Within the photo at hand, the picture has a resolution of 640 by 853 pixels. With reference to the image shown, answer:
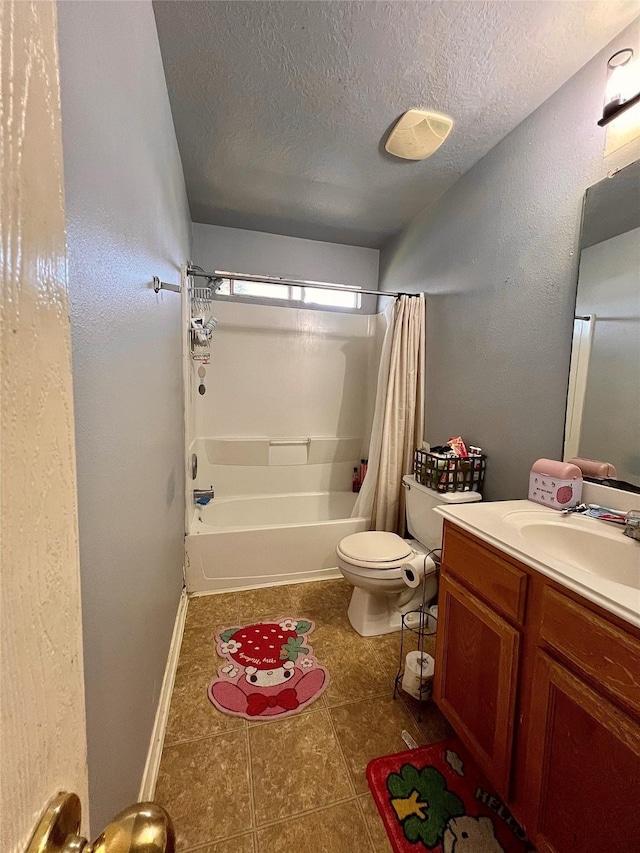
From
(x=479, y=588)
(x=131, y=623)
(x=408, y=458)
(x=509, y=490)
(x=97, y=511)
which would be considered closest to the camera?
(x=97, y=511)

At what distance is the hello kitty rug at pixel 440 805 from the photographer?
→ 987 millimetres

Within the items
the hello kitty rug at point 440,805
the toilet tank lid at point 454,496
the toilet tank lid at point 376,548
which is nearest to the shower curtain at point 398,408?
the toilet tank lid at point 376,548

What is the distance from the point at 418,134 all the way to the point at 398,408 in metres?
1.42

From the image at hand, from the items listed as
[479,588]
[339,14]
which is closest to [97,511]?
[479,588]

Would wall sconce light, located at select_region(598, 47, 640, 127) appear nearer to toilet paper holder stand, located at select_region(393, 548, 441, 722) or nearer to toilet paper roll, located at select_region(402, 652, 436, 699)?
toilet paper holder stand, located at select_region(393, 548, 441, 722)

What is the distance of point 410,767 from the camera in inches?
46.3

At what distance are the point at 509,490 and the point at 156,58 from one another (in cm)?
223

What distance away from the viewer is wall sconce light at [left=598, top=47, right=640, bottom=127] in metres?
1.13

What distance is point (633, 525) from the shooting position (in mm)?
1019

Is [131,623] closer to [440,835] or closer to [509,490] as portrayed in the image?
[440,835]

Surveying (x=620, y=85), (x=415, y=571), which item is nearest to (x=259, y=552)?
(x=415, y=571)

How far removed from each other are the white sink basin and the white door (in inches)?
43.7

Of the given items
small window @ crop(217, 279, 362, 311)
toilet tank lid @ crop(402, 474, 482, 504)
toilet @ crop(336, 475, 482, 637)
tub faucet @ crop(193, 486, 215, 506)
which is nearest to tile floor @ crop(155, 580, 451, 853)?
toilet @ crop(336, 475, 482, 637)

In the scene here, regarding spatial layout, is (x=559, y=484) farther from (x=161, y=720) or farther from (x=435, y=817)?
(x=161, y=720)
